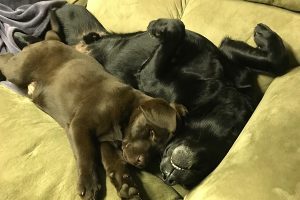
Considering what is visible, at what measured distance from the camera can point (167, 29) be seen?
61.1 inches

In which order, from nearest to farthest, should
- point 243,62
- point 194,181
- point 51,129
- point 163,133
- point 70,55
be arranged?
1. point 194,181
2. point 163,133
3. point 51,129
4. point 243,62
5. point 70,55

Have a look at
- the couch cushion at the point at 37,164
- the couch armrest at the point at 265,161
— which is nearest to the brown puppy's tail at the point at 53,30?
the couch cushion at the point at 37,164

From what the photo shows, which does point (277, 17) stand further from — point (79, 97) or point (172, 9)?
point (79, 97)

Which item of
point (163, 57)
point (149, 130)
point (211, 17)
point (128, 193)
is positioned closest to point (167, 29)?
point (163, 57)

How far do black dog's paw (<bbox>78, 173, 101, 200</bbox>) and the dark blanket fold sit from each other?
938 mm

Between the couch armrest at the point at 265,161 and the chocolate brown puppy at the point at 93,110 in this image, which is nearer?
the couch armrest at the point at 265,161

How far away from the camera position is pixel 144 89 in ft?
5.39

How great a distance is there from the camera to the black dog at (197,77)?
1.31 meters

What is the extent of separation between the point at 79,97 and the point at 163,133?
1.18 ft

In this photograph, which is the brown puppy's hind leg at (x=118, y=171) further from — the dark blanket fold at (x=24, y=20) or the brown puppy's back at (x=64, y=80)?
the dark blanket fold at (x=24, y=20)

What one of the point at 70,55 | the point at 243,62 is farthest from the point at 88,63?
the point at 243,62

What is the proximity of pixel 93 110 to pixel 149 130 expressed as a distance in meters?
0.21

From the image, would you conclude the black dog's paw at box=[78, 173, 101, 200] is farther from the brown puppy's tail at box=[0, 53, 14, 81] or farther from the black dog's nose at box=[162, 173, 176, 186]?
the brown puppy's tail at box=[0, 53, 14, 81]

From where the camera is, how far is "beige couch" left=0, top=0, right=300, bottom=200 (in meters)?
1.09
